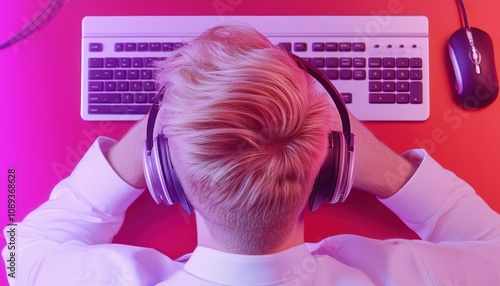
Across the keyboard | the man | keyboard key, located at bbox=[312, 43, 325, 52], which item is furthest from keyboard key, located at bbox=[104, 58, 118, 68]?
keyboard key, located at bbox=[312, 43, 325, 52]

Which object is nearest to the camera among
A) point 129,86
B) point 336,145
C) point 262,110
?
point 262,110

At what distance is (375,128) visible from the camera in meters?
0.82

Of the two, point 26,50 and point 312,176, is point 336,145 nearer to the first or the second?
point 312,176

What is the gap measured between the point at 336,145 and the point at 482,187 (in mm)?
445

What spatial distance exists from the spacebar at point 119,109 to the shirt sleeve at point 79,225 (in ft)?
0.18

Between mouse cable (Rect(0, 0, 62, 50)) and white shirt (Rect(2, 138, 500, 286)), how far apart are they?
28 cm

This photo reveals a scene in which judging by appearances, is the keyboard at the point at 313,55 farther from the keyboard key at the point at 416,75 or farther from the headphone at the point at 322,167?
the headphone at the point at 322,167

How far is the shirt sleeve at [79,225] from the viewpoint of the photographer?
677 millimetres

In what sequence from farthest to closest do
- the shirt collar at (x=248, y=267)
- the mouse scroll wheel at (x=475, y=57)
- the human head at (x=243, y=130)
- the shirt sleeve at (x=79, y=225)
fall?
the mouse scroll wheel at (x=475, y=57)
the shirt sleeve at (x=79, y=225)
the shirt collar at (x=248, y=267)
the human head at (x=243, y=130)

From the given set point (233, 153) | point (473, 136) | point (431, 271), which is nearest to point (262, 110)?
point (233, 153)

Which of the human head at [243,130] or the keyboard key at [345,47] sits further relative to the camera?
the keyboard key at [345,47]

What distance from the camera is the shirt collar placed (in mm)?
540

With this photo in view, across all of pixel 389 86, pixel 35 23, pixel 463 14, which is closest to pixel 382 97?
pixel 389 86

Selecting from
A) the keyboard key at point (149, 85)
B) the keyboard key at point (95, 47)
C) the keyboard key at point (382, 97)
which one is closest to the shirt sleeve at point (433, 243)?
the keyboard key at point (382, 97)
